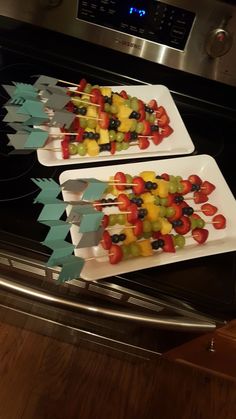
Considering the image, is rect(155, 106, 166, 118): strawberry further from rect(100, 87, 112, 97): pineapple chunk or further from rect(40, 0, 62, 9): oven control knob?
rect(40, 0, 62, 9): oven control knob

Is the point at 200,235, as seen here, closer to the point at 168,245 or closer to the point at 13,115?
the point at 168,245

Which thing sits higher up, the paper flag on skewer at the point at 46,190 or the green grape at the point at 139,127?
the green grape at the point at 139,127

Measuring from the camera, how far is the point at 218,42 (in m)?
0.77

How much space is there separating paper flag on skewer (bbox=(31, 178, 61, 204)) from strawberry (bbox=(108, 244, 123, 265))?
5.6 inches

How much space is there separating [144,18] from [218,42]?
16 cm

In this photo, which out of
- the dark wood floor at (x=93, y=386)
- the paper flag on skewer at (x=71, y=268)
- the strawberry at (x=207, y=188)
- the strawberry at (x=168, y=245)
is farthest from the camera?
the dark wood floor at (x=93, y=386)

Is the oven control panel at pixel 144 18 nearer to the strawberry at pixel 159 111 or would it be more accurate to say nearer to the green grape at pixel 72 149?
the strawberry at pixel 159 111

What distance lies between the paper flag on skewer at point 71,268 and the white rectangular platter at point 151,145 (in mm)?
232

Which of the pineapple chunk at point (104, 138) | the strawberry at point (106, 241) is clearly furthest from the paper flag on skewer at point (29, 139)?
the strawberry at point (106, 241)

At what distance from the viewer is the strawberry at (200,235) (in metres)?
0.74

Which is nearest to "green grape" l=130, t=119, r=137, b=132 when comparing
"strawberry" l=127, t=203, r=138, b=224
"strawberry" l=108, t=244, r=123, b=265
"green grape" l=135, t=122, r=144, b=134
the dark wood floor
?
"green grape" l=135, t=122, r=144, b=134

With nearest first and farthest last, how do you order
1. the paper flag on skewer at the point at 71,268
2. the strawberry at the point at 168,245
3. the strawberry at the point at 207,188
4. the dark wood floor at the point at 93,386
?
the paper flag on skewer at the point at 71,268 → the strawberry at the point at 168,245 → the strawberry at the point at 207,188 → the dark wood floor at the point at 93,386

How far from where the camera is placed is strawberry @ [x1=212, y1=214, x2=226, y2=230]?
2.53ft

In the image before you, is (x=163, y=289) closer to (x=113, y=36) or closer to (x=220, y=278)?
(x=220, y=278)
